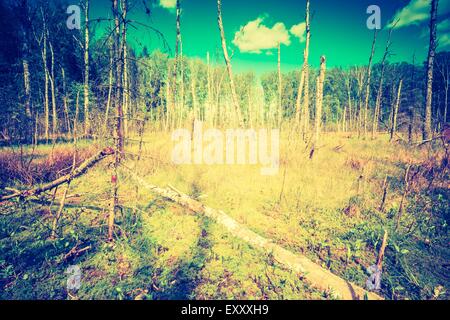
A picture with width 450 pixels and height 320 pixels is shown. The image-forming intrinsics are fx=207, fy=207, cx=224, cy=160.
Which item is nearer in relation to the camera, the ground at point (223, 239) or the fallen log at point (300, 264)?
the fallen log at point (300, 264)

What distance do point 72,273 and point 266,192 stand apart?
5230mm

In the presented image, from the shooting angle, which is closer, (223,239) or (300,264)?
(300,264)

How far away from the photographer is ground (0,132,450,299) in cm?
304

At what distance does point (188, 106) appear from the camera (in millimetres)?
41250

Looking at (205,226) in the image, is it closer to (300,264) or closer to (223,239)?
(223,239)

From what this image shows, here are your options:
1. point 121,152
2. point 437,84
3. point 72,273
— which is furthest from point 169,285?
point 437,84

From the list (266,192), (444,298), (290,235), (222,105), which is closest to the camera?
(444,298)

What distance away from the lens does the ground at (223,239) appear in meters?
3.04

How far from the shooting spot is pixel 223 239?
14.0 feet

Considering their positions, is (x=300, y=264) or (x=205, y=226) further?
(x=205, y=226)

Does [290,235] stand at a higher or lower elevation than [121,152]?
lower

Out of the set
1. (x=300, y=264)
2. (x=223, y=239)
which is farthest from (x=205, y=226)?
(x=300, y=264)

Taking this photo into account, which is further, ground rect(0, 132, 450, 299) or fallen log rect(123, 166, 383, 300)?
ground rect(0, 132, 450, 299)

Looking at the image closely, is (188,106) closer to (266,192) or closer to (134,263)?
(266,192)
